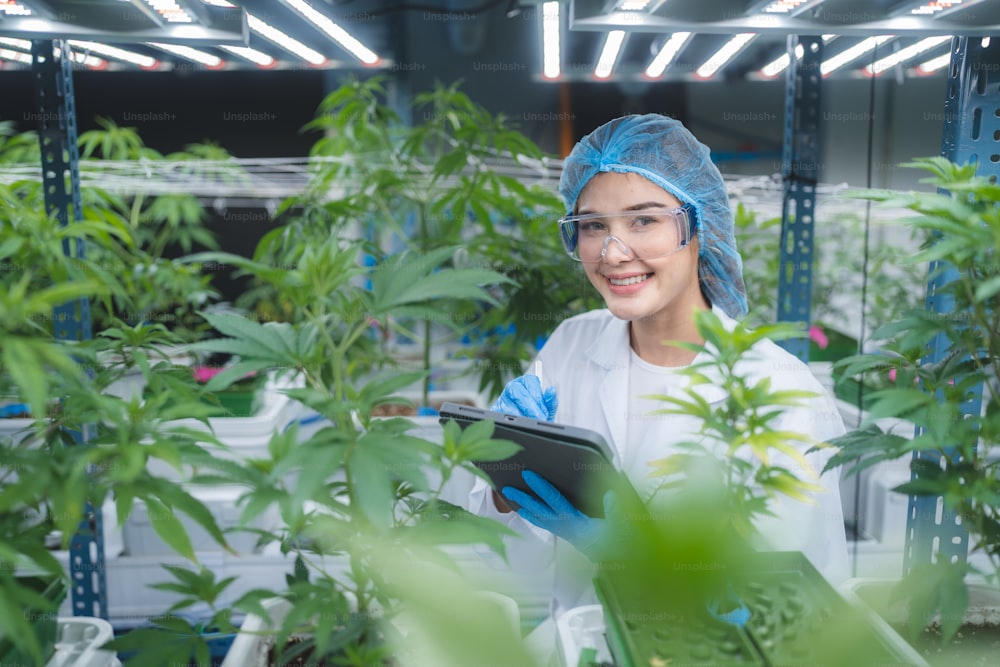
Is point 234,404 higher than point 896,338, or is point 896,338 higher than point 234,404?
point 896,338

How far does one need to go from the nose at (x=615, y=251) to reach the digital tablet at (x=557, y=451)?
42 cm

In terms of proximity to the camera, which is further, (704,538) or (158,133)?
(158,133)

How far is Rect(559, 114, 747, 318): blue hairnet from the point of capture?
1.31m

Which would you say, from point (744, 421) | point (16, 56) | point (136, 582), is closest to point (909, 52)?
point (744, 421)

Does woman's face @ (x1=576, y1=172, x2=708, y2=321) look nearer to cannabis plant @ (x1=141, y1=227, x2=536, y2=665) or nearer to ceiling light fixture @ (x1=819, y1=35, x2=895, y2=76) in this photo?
ceiling light fixture @ (x1=819, y1=35, x2=895, y2=76)

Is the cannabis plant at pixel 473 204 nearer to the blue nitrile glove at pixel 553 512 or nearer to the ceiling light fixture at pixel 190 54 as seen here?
the ceiling light fixture at pixel 190 54

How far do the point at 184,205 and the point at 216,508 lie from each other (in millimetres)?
1207

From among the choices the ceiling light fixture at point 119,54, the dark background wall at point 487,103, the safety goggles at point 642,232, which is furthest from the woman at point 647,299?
the dark background wall at point 487,103

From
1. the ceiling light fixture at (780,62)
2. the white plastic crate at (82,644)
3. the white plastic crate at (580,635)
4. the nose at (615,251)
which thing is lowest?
the white plastic crate at (82,644)

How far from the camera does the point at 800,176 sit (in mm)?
1428

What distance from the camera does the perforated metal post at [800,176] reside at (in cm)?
139

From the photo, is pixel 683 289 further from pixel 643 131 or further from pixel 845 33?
pixel 845 33

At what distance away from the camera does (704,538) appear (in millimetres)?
227

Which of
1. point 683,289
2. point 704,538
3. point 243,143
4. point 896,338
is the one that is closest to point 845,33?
point 896,338
